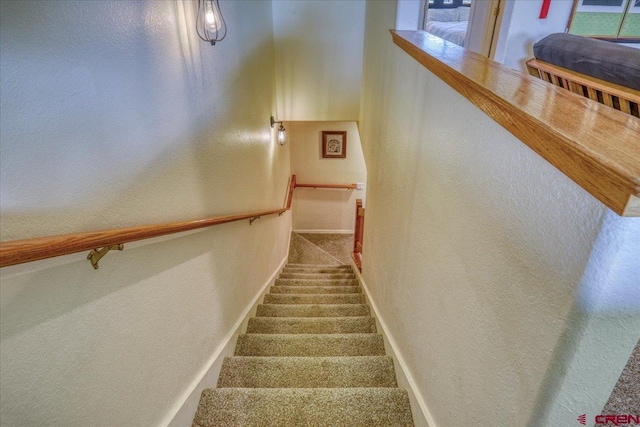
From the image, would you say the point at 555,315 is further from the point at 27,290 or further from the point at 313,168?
the point at 313,168

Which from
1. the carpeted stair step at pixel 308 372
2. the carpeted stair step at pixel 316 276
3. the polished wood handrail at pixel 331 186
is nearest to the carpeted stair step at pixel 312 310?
the carpeted stair step at pixel 308 372

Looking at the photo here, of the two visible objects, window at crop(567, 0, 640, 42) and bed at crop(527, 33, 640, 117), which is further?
window at crop(567, 0, 640, 42)

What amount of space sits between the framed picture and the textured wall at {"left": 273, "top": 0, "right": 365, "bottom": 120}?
1795mm

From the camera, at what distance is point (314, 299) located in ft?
10.2

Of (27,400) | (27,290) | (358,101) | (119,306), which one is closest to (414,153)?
(119,306)

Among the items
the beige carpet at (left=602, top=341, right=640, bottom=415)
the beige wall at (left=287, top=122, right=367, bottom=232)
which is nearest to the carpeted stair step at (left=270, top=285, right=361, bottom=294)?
the beige carpet at (left=602, top=341, right=640, bottom=415)

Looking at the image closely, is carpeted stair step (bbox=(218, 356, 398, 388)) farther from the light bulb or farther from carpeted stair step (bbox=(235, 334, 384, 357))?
the light bulb

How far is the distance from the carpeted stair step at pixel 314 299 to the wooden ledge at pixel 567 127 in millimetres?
2329

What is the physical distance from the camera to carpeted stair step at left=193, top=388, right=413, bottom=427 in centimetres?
148

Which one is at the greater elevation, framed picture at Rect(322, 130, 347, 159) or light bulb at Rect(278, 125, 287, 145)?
light bulb at Rect(278, 125, 287, 145)

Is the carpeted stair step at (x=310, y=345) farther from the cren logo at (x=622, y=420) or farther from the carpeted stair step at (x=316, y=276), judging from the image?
the carpeted stair step at (x=316, y=276)

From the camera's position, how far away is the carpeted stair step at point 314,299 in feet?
10.1

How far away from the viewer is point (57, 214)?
80 centimetres

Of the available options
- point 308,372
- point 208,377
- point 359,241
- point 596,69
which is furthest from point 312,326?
point 359,241
